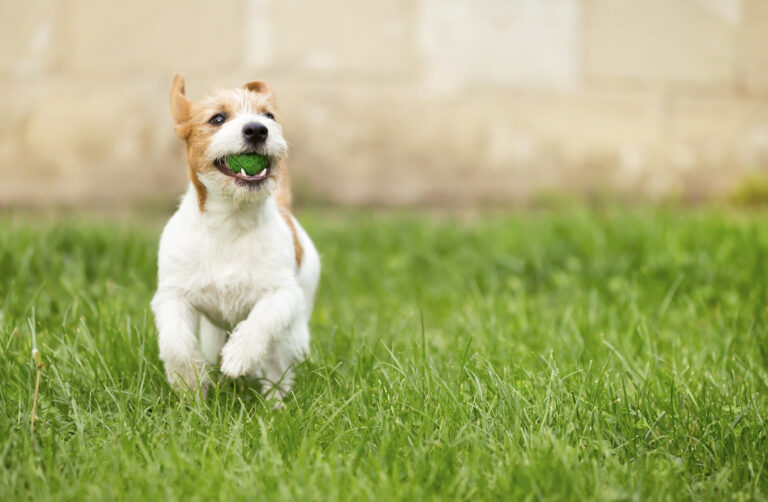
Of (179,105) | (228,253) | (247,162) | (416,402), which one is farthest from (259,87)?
(416,402)

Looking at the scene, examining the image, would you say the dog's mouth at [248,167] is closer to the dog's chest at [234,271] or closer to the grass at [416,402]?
the dog's chest at [234,271]

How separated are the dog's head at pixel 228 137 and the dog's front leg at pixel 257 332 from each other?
1.17 feet

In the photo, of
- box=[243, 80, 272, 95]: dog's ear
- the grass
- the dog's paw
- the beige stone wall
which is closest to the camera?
the grass

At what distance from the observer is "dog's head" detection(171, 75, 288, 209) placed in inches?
104

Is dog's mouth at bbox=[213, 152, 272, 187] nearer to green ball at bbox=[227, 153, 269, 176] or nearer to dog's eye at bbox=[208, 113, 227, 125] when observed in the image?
green ball at bbox=[227, 153, 269, 176]

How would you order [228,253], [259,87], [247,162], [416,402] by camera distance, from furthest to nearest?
[259,87] < [228,253] < [247,162] < [416,402]

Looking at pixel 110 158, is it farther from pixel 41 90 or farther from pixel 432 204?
pixel 432 204

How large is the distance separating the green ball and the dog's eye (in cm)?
15

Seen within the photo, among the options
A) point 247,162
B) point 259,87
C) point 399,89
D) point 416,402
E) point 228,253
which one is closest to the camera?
point 416,402

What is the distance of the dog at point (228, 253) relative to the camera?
8.73 feet

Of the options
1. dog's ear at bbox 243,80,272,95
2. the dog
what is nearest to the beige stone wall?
dog's ear at bbox 243,80,272,95

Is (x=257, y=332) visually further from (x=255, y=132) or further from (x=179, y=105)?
(x=179, y=105)

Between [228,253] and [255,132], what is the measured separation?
0.44 m

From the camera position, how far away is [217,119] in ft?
9.09
